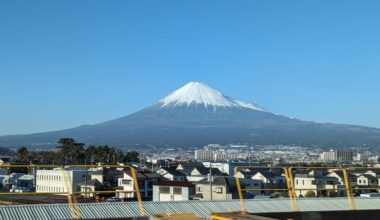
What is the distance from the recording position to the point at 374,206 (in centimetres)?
1085

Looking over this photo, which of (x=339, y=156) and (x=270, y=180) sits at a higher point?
(x=339, y=156)

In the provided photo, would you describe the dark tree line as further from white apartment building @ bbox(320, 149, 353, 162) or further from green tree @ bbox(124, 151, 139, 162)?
white apartment building @ bbox(320, 149, 353, 162)

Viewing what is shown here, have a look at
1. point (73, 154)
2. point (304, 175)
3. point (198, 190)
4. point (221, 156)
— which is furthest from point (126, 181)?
point (221, 156)

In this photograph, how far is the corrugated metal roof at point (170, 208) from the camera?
27.2ft

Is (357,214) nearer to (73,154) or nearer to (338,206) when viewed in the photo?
(338,206)

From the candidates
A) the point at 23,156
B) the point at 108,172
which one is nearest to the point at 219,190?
the point at 108,172

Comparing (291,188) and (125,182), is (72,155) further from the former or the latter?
(291,188)

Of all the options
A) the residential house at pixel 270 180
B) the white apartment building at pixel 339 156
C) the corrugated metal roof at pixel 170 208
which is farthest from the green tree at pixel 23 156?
the corrugated metal roof at pixel 170 208

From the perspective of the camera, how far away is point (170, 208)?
9.38 meters

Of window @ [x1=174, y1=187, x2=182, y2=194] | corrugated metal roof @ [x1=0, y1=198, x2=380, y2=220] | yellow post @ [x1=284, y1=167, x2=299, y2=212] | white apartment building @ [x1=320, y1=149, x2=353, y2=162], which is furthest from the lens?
white apartment building @ [x1=320, y1=149, x2=353, y2=162]

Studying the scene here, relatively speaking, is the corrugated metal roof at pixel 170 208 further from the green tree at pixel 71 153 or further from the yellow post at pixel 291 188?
the green tree at pixel 71 153

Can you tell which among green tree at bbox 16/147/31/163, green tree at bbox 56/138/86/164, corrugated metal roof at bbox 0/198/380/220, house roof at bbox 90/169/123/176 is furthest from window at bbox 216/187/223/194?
green tree at bbox 16/147/31/163

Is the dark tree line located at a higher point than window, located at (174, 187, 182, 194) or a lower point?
higher

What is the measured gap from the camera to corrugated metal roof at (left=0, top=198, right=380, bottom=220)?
830 centimetres
